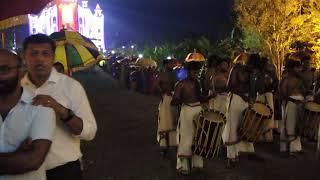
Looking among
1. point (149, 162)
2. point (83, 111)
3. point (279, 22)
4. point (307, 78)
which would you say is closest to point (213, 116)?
point (149, 162)

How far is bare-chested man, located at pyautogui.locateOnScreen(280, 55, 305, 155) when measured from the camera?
30.2ft

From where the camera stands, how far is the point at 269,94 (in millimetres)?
10086

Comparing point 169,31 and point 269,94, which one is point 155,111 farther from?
point 169,31

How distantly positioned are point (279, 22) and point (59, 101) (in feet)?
49.5

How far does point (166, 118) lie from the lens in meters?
9.59

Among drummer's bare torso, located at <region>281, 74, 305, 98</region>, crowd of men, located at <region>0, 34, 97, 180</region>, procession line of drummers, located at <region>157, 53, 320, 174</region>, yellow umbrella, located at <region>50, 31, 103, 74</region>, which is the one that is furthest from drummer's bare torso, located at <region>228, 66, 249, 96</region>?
crowd of men, located at <region>0, 34, 97, 180</region>

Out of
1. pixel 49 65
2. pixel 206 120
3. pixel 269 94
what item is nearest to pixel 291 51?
pixel 269 94

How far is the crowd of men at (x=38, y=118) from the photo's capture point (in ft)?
9.81

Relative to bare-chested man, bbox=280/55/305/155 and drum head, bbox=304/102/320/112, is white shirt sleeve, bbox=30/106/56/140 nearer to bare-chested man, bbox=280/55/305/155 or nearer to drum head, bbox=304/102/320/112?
drum head, bbox=304/102/320/112

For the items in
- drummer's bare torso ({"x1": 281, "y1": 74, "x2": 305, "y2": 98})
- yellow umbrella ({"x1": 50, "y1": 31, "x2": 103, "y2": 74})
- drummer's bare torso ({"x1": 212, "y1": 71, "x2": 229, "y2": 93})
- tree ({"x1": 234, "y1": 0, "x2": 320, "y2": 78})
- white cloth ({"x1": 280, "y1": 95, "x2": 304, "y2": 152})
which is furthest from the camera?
tree ({"x1": 234, "y1": 0, "x2": 320, "y2": 78})

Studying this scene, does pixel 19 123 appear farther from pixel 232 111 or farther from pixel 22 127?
pixel 232 111

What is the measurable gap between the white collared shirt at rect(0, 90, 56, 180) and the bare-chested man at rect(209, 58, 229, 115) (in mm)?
5973

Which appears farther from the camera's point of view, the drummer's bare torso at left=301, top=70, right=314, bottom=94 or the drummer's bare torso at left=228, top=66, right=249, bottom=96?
the drummer's bare torso at left=301, top=70, right=314, bottom=94

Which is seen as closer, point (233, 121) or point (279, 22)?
point (233, 121)
